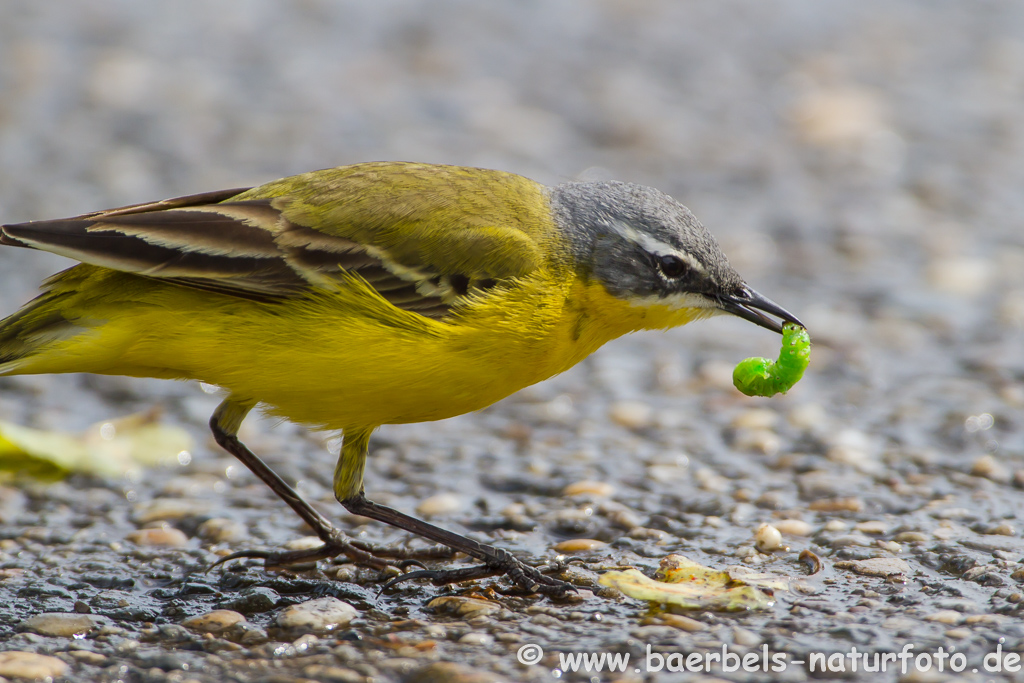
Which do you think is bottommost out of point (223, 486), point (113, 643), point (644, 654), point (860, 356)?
point (113, 643)

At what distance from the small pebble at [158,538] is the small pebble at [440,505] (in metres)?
1.21

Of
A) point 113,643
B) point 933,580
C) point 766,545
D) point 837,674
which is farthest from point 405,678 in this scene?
point 933,580

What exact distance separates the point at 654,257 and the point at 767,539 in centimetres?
146

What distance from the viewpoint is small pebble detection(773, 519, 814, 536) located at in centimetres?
559

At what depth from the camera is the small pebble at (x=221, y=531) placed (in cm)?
570

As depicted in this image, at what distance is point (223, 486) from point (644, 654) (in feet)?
9.32

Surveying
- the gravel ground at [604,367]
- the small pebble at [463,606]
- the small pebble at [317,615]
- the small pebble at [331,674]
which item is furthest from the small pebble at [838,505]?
the small pebble at [331,674]

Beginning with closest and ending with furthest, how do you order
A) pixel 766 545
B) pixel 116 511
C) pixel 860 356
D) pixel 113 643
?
pixel 113 643 < pixel 766 545 < pixel 116 511 < pixel 860 356

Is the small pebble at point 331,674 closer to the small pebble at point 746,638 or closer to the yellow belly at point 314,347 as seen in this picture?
the yellow belly at point 314,347

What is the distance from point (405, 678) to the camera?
427 cm

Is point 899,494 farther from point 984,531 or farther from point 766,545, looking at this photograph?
point 766,545

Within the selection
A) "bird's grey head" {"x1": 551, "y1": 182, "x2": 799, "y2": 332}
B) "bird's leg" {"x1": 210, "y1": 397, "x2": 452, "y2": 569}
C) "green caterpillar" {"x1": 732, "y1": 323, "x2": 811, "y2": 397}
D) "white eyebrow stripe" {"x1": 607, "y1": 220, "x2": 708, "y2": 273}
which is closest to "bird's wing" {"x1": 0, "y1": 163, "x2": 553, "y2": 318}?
"bird's grey head" {"x1": 551, "y1": 182, "x2": 799, "y2": 332}

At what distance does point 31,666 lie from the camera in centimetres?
429

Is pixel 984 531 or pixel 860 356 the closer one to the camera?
pixel 984 531
